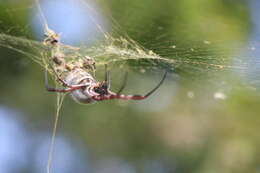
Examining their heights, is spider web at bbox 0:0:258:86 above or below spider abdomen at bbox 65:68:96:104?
above

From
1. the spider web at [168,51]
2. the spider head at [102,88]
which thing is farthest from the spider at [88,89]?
the spider web at [168,51]

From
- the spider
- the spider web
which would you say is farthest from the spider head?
the spider web

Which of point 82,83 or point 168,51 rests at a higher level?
point 168,51

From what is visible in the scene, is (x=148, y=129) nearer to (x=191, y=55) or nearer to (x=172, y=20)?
(x=172, y=20)

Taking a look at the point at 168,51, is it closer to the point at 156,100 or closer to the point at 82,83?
the point at 82,83

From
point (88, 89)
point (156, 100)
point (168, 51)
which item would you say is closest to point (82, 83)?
point (88, 89)

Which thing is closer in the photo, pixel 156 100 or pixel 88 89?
pixel 88 89

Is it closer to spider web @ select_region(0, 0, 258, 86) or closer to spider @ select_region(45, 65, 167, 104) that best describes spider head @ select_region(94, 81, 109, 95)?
spider @ select_region(45, 65, 167, 104)

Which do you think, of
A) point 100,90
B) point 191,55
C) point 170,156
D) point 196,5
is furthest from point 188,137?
point 100,90

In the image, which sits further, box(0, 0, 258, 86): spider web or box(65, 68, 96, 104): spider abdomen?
box(0, 0, 258, 86): spider web
